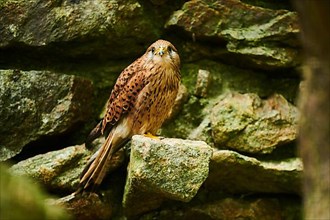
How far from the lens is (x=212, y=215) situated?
15.3 feet

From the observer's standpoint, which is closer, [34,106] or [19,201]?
[19,201]

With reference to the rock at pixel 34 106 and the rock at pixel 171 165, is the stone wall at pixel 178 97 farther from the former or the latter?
the rock at pixel 171 165

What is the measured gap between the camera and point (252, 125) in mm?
4781

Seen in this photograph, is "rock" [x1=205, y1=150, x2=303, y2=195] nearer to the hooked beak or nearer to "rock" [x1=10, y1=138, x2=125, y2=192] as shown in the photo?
the hooked beak

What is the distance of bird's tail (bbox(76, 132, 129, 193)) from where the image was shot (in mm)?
4457

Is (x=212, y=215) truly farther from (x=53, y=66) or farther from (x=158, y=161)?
(x=53, y=66)

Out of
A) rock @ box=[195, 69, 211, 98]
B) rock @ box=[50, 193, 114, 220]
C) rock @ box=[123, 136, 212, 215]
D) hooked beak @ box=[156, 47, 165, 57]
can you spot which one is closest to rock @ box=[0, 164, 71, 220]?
rock @ box=[123, 136, 212, 215]

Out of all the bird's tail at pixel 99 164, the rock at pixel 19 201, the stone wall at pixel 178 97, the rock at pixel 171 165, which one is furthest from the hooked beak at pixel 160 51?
the rock at pixel 19 201

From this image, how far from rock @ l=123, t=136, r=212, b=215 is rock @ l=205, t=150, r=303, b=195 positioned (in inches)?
22.4

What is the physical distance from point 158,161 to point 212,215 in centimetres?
92

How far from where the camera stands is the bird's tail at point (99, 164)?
175 inches

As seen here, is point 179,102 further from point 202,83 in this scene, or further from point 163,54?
point 163,54

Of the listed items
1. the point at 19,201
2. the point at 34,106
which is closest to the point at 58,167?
the point at 34,106

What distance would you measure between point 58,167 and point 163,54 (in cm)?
100
